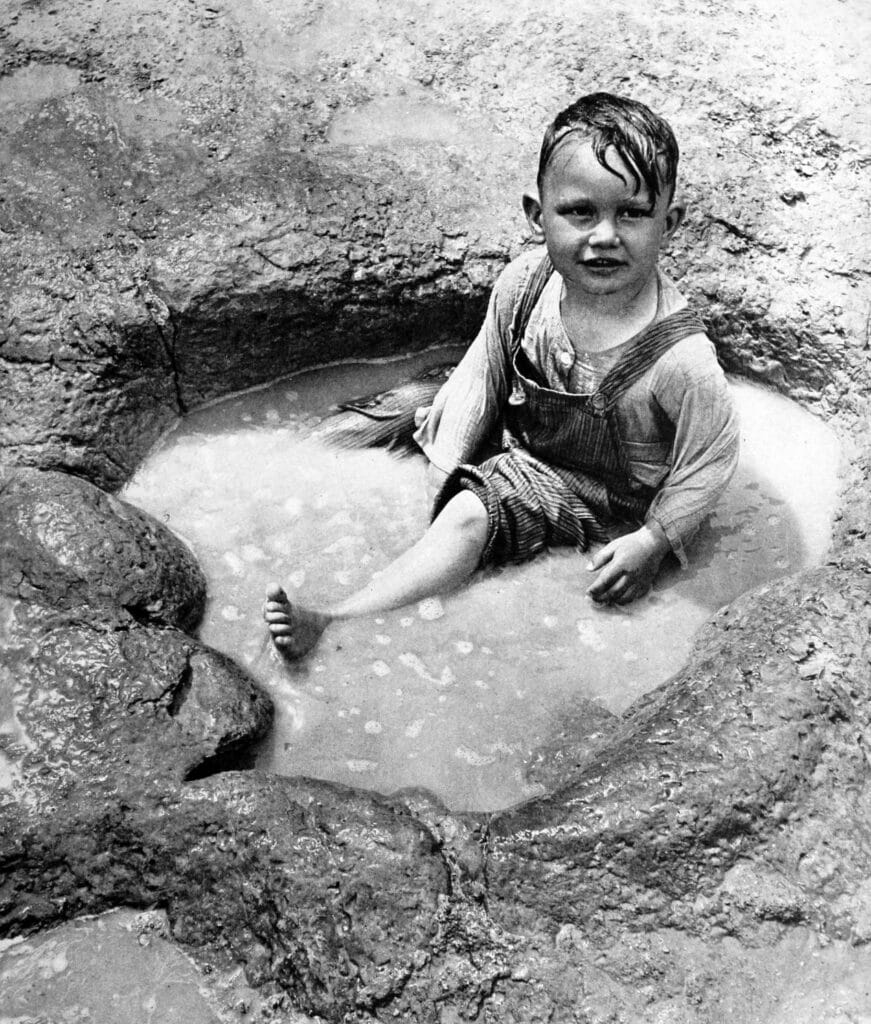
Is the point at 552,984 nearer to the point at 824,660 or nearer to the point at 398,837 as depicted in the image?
the point at 398,837

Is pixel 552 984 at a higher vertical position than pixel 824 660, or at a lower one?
lower

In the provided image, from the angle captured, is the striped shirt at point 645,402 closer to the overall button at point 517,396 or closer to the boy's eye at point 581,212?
the overall button at point 517,396

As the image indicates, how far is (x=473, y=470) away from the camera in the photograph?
10.7 ft

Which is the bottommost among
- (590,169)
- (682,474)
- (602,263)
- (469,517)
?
(469,517)

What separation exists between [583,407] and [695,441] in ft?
0.97

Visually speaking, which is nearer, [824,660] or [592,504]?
[824,660]

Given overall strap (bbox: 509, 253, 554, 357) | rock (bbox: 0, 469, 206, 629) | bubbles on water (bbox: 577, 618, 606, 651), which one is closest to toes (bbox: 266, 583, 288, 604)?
rock (bbox: 0, 469, 206, 629)

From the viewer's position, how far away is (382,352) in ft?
12.7

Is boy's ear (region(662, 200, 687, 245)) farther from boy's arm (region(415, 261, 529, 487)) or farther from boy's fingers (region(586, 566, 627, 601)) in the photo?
boy's fingers (region(586, 566, 627, 601))

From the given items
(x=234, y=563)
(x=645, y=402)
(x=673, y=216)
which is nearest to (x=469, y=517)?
(x=645, y=402)

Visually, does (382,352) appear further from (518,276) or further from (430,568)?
(430,568)

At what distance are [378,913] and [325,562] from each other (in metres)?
1.11

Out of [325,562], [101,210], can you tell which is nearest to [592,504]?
[325,562]

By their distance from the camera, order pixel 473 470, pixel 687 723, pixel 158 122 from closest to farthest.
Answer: pixel 687 723
pixel 473 470
pixel 158 122
